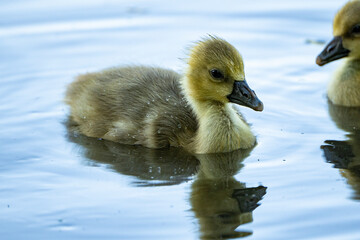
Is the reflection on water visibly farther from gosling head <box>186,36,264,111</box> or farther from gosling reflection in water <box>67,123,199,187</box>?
gosling head <box>186,36,264,111</box>

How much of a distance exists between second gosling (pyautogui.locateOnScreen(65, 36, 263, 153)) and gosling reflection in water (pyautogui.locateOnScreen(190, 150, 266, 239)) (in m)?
0.22

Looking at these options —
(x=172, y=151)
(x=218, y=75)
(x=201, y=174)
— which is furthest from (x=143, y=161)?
(x=218, y=75)

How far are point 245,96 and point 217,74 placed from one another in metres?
0.29

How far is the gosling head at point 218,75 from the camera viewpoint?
5723 millimetres

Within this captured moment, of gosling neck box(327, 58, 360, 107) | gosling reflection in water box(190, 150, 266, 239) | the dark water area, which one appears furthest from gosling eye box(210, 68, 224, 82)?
gosling neck box(327, 58, 360, 107)

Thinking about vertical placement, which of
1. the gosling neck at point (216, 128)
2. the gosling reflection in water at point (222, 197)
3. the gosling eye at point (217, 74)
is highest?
the gosling eye at point (217, 74)

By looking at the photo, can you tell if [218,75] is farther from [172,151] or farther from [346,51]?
[346,51]

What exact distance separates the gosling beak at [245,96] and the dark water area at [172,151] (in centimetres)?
42

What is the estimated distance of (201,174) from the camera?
5477mm

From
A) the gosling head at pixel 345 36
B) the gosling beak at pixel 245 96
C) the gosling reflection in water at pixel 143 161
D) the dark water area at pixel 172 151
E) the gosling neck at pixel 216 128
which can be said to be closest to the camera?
the dark water area at pixel 172 151

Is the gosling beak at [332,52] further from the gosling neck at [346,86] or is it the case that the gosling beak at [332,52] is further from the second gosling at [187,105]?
the second gosling at [187,105]

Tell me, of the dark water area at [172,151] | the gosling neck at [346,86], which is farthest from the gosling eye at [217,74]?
the gosling neck at [346,86]

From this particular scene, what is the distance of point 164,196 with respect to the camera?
5008mm

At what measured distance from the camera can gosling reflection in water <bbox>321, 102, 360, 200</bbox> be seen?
530 cm
